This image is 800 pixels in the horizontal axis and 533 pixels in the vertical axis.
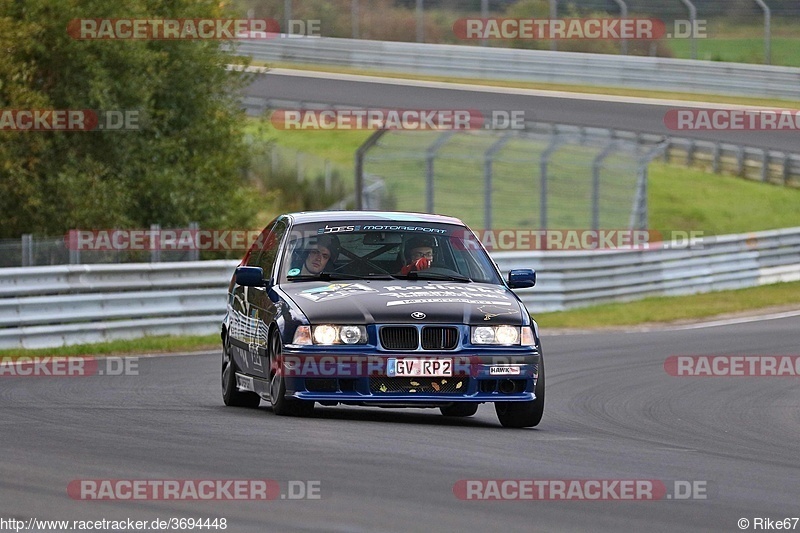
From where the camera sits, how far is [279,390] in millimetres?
9984

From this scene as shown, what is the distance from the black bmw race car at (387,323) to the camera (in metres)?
9.70

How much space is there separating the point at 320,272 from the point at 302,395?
3.83 feet

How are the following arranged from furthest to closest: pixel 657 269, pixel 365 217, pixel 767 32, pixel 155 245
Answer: pixel 767 32 < pixel 657 269 < pixel 155 245 < pixel 365 217

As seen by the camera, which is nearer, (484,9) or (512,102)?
(512,102)

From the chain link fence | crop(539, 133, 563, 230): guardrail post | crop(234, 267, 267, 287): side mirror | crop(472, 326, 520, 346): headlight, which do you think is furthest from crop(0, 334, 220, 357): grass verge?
the chain link fence

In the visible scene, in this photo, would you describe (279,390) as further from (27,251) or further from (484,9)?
(484,9)

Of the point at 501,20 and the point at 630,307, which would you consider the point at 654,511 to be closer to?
the point at 630,307

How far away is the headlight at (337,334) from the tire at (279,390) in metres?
0.29

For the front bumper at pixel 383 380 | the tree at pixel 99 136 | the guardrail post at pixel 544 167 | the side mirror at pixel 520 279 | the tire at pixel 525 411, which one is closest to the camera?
the front bumper at pixel 383 380

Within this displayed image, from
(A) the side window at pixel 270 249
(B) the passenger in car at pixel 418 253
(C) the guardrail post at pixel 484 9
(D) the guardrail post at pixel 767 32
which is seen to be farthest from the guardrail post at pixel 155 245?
(D) the guardrail post at pixel 767 32

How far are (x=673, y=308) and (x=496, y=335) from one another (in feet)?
50.8

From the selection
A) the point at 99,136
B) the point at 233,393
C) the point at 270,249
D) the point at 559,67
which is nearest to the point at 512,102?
the point at 559,67

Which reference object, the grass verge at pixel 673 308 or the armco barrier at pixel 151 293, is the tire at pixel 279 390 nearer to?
the armco barrier at pixel 151 293

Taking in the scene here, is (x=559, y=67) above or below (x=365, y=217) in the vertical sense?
below
